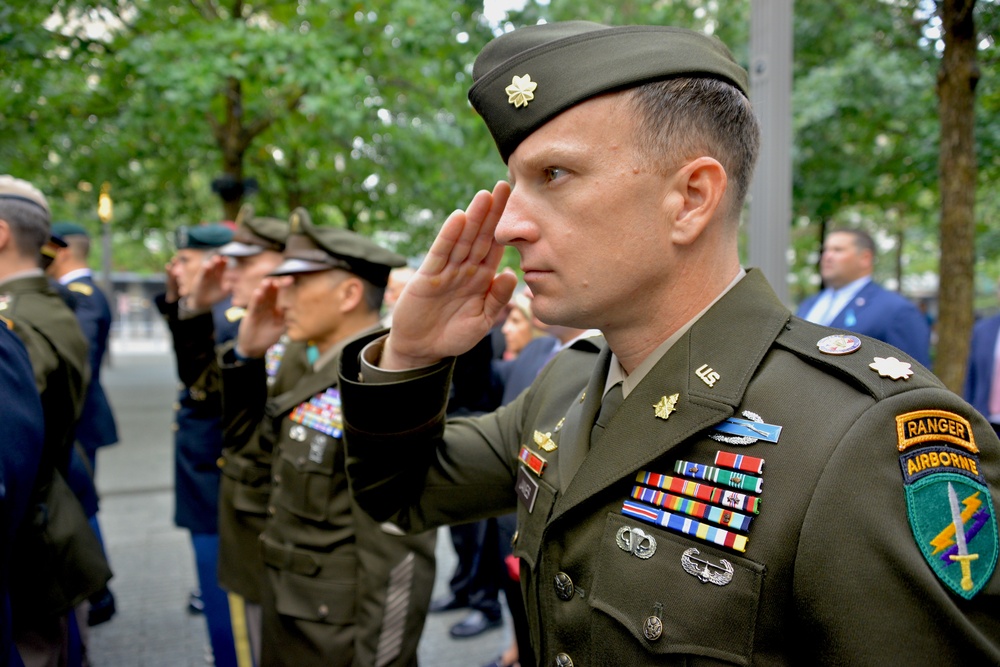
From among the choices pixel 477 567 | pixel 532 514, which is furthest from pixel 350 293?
pixel 477 567

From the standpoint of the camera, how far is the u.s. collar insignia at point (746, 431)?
1.08 meters

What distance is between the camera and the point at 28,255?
120 inches

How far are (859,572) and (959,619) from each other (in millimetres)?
120

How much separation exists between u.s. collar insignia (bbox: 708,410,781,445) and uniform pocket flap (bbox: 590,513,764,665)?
166mm

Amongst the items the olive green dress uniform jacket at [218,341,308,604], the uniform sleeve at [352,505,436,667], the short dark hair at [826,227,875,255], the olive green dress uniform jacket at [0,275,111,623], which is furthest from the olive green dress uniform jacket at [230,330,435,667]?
the short dark hair at [826,227,875,255]

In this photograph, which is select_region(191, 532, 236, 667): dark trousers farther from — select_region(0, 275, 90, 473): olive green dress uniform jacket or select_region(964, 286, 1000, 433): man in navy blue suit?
select_region(964, 286, 1000, 433): man in navy blue suit

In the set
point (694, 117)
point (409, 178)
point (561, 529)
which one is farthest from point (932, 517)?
point (409, 178)

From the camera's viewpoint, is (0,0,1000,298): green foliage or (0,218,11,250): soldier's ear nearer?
(0,218,11,250): soldier's ear

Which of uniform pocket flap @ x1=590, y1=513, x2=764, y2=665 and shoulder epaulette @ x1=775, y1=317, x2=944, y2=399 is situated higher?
shoulder epaulette @ x1=775, y1=317, x2=944, y2=399

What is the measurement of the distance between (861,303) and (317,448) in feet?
14.0

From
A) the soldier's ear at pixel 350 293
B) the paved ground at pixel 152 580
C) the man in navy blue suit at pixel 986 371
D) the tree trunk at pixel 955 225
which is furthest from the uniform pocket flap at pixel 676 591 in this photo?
the man in navy blue suit at pixel 986 371

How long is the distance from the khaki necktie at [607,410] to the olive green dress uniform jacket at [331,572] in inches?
53.5

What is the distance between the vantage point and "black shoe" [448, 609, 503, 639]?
4527 millimetres

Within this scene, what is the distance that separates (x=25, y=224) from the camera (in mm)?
3020
